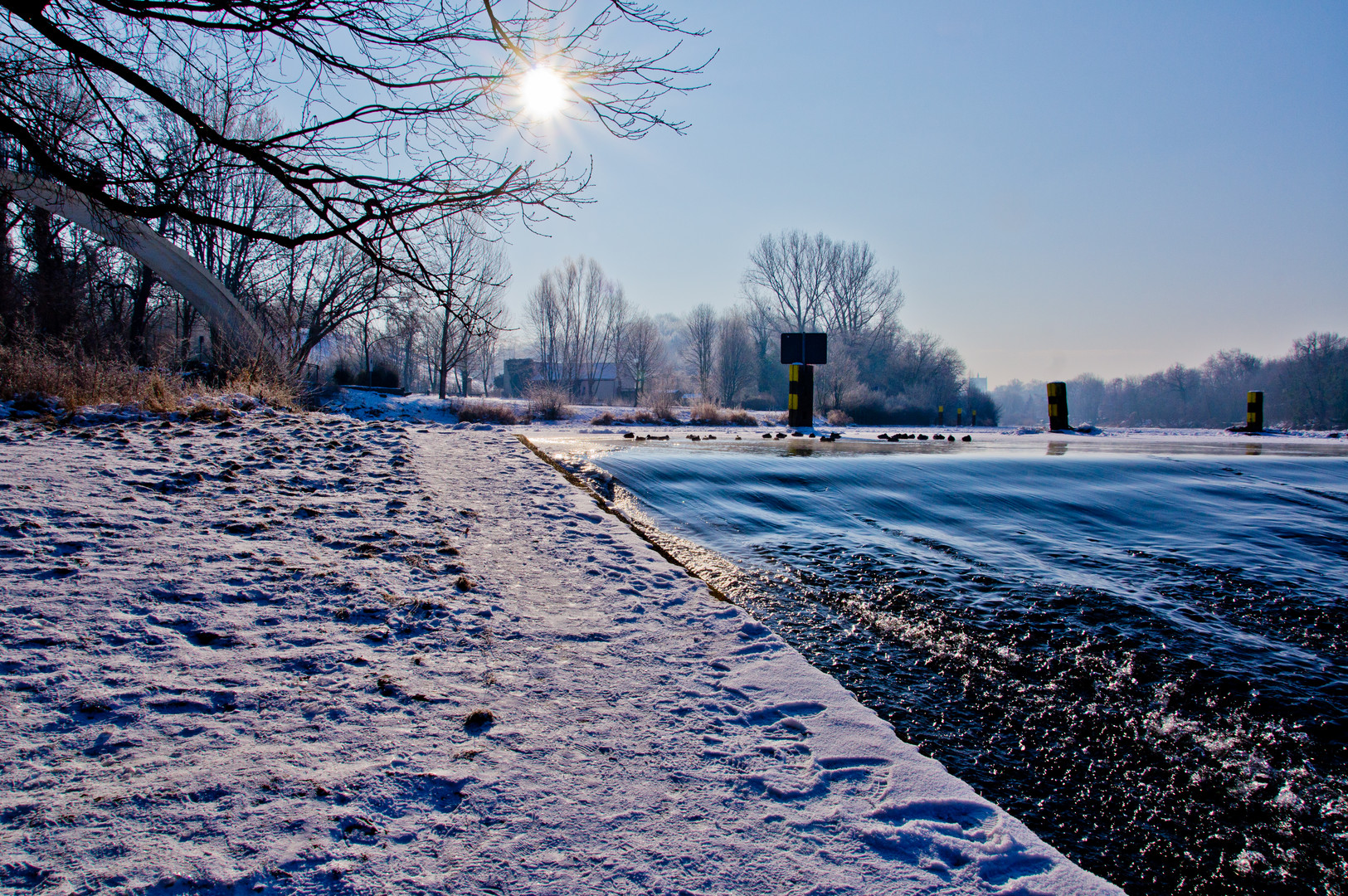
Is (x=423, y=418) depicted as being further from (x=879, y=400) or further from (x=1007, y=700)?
(x=879, y=400)

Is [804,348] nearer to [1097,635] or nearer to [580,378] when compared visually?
[1097,635]

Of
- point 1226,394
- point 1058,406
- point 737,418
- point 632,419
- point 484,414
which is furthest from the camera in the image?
point 1226,394

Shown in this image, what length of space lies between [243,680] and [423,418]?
62.3ft

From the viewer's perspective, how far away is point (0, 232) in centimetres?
1330

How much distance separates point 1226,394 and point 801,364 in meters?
80.9

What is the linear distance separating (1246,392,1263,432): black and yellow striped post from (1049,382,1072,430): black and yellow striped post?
344 cm

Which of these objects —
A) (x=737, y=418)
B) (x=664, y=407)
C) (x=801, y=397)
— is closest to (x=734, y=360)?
(x=664, y=407)

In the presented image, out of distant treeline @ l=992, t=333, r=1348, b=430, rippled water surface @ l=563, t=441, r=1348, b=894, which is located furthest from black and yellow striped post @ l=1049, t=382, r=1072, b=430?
distant treeline @ l=992, t=333, r=1348, b=430

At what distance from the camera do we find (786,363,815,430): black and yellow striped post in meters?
14.2

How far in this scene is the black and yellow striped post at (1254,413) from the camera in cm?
1361

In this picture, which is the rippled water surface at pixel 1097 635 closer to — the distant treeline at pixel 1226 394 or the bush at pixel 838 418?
the bush at pixel 838 418

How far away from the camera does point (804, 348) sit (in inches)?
542

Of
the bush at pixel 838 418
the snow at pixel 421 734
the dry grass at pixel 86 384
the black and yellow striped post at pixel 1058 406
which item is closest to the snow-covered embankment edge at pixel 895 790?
the snow at pixel 421 734

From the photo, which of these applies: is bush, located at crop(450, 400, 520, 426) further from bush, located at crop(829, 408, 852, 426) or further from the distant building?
the distant building
